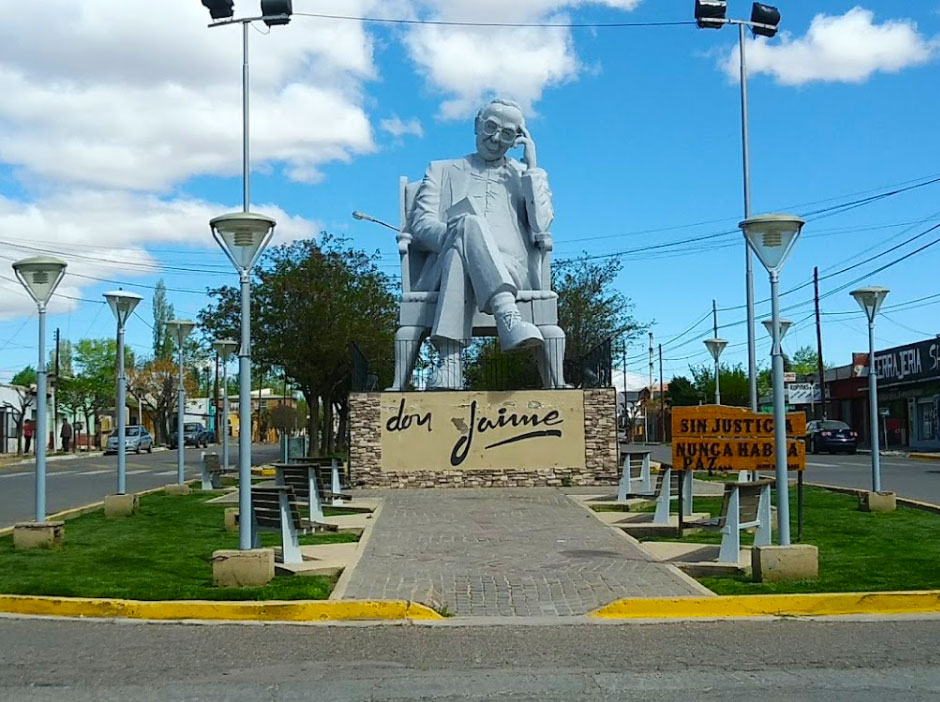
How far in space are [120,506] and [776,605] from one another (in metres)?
12.4

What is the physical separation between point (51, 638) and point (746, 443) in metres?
7.92

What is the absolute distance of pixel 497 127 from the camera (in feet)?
82.5

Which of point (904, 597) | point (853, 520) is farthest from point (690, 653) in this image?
point (853, 520)

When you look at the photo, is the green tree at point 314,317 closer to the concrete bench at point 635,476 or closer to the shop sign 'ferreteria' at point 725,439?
the concrete bench at point 635,476

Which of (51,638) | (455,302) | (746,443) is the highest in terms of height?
(455,302)

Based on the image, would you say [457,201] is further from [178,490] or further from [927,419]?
[927,419]

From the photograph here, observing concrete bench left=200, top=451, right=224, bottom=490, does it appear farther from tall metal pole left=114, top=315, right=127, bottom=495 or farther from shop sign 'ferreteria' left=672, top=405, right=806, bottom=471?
shop sign 'ferreteria' left=672, top=405, right=806, bottom=471

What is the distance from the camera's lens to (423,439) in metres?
23.7

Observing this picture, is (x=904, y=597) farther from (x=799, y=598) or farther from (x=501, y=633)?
(x=501, y=633)

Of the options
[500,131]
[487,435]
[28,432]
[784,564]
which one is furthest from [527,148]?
[28,432]

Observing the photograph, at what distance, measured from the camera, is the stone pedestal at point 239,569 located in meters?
10.2

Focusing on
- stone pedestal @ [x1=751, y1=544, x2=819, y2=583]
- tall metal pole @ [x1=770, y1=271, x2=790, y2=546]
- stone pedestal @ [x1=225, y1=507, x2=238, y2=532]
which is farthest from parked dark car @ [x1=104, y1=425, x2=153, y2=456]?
stone pedestal @ [x1=751, y1=544, x2=819, y2=583]

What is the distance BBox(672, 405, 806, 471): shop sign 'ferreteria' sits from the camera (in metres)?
12.9

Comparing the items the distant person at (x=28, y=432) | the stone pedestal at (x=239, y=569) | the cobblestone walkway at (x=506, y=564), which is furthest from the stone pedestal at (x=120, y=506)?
the distant person at (x=28, y=432)
